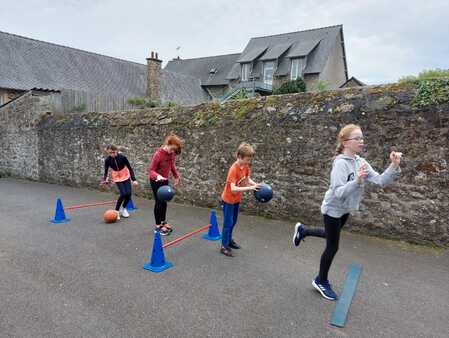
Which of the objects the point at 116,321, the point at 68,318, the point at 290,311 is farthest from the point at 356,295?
the point at 68,318

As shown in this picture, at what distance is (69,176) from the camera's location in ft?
35.6

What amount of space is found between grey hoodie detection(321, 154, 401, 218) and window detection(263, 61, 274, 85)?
28468mm

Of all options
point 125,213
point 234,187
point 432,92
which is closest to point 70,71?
point 125,213

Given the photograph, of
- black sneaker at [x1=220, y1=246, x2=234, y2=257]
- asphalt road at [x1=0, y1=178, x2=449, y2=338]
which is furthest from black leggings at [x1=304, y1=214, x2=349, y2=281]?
black sneaker at [x1=220, y1=246, x2=234, y2=257]

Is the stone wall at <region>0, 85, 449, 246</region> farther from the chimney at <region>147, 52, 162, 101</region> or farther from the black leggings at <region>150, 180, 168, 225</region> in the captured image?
the chimney at <region>147, 52, 162, 101</region>

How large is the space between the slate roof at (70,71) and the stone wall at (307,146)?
1273 cm

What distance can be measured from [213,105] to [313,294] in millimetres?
5130

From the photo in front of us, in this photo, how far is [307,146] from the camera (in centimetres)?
595

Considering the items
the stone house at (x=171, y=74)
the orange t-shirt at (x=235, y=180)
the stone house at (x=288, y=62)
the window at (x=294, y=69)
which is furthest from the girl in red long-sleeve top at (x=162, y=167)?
the window at (x=294, y=69)

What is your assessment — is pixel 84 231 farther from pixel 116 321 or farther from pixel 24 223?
pixel 116 321

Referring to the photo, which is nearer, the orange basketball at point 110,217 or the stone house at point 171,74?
the orange basketball at point 110,217

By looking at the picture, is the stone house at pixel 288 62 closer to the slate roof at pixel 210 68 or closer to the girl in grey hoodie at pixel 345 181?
the slate roof at pixel 210 68

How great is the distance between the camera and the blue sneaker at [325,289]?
11.0 ft

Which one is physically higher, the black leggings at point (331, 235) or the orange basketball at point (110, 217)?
the black leggings at point (331, 235)
